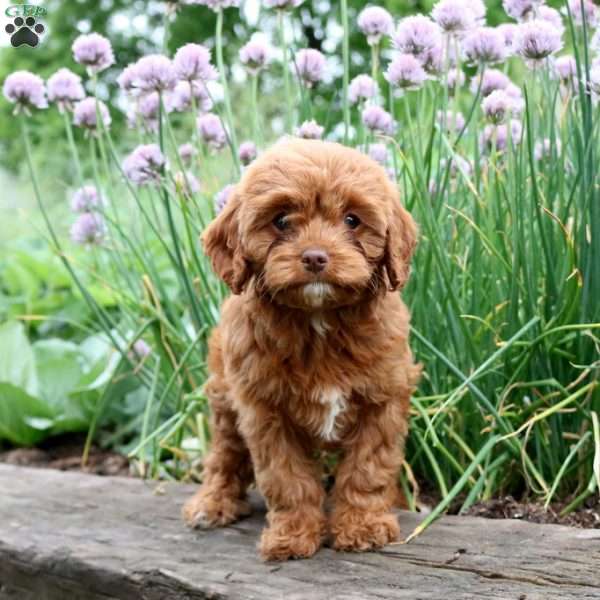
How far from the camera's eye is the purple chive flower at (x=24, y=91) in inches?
156

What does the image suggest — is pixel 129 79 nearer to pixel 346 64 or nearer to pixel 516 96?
pixel 346 64

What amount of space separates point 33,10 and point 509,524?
2.68 m

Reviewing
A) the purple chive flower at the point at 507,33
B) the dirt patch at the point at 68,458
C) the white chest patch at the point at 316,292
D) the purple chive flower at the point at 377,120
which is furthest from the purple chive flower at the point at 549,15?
the dirt patch at the point at 68,458

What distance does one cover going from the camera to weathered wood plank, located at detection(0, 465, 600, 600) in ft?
9.09

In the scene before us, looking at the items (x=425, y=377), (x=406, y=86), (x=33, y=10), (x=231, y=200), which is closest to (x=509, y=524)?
(x=425, y=377)

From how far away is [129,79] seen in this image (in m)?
3.88

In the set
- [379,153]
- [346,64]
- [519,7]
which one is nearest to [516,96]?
[519,7]

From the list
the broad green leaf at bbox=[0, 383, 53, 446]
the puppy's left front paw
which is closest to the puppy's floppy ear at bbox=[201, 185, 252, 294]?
the puppy's left front paw


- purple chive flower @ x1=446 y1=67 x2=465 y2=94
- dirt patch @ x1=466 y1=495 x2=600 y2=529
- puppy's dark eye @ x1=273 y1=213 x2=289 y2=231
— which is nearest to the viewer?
puppy's dark eye @ x1=273 y1=213 x2=289 y2=231

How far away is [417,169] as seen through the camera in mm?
3486

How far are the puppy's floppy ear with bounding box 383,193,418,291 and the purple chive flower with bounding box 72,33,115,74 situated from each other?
1599 mm

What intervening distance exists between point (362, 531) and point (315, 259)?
96 centimetres

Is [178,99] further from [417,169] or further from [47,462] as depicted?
[47,462]

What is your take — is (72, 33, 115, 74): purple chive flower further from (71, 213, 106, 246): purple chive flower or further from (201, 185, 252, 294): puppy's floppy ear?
(201, 185, 252, 294): puppy's floppy ear
